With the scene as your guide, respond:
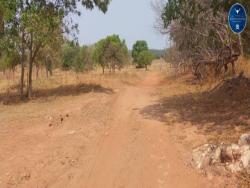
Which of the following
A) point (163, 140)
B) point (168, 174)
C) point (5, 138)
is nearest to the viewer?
point (168, 174)

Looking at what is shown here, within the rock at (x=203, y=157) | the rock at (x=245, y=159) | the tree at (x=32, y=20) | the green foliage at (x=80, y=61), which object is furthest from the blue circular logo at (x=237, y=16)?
the green foliage at (x=80, y=61)

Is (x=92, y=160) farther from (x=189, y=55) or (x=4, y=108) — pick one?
(x=189, y=55)

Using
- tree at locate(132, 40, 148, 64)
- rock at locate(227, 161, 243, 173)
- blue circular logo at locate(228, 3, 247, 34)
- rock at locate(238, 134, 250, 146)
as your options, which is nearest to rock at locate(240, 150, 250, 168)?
rock at locate(227, 161, 243, 173)

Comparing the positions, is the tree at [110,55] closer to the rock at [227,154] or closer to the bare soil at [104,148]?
the bare soil at [104,148]

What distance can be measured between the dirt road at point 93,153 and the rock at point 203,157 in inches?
6.7

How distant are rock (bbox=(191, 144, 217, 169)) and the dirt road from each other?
0.56ft

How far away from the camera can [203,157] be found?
7.65 meters

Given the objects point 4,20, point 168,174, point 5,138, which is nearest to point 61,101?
point 4,20

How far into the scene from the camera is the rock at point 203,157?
745 centimetres

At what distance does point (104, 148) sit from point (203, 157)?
7.95ft

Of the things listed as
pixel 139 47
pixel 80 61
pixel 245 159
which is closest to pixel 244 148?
pixel 245 159

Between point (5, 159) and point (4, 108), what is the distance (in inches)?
414

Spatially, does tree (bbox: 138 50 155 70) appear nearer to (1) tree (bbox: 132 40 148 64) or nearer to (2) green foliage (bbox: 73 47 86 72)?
(1) tree (bbox: 132 40 148 64)

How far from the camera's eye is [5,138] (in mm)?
11367
